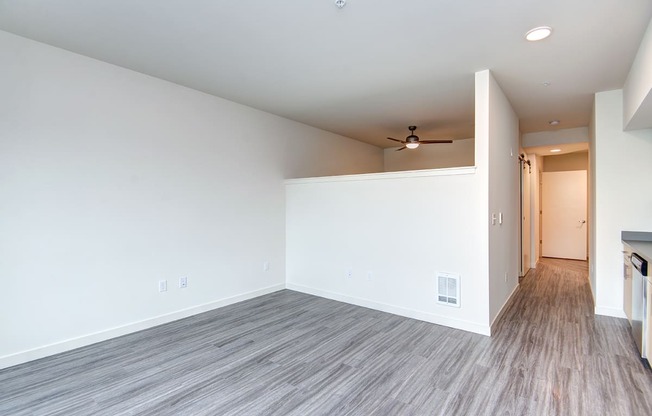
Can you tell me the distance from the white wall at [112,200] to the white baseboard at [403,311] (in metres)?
0.85

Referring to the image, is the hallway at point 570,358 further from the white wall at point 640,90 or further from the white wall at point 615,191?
the white wall at point 640,90

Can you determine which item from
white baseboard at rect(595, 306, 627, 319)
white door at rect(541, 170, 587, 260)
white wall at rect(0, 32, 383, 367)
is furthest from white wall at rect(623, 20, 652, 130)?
white door at rect(541, 170, 587, 260)

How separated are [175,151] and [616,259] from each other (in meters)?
5.37

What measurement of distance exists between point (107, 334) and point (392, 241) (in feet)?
10.5

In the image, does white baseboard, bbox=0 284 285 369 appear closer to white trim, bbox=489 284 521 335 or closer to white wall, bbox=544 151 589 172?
white trim, bbox=489 284 521 335

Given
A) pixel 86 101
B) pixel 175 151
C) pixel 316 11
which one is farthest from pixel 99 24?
pixel 316 11

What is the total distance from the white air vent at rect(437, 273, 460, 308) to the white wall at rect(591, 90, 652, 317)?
196cm

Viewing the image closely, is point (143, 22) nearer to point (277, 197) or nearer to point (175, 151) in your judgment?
point (175, 151)

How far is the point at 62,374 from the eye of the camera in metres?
2.49

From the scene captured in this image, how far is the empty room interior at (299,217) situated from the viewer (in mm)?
2281

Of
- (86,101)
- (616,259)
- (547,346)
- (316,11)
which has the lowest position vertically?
(547,346)

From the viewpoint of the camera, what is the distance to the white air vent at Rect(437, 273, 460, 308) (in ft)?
11.2

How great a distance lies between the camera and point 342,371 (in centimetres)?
253

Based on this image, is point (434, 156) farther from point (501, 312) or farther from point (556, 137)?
point (501, 312)
